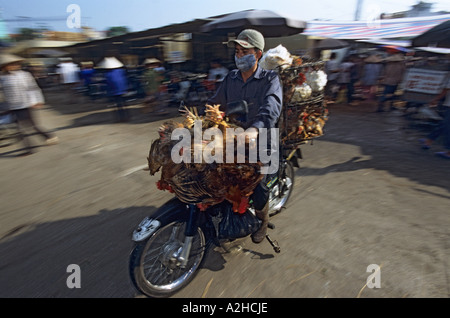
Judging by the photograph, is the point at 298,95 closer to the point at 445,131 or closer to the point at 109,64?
the point at 445,131

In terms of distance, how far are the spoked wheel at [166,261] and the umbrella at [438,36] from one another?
24.9 feet

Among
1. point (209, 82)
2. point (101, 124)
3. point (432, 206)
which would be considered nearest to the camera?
point (432, 206)

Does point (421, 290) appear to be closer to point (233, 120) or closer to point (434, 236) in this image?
Answer: point (434, 236)

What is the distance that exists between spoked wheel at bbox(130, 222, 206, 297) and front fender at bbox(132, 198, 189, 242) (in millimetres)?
76

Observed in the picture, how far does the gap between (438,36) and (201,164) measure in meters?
7.66

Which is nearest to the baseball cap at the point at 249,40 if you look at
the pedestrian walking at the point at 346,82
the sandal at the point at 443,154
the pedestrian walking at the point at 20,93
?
the sandal at the point at 443,154

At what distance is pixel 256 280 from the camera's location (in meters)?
2.61

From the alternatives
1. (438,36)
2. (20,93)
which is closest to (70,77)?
(20,93)

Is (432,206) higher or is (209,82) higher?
(209,82)

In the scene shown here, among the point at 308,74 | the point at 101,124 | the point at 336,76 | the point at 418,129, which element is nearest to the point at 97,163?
the point at 101,124

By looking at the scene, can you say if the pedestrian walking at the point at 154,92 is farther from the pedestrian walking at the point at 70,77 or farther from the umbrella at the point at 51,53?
the umbrella at the point at 51,53

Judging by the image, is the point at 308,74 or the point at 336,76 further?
the point at 336,76

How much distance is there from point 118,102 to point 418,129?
8813 millimetres

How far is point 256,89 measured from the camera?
2.70m
